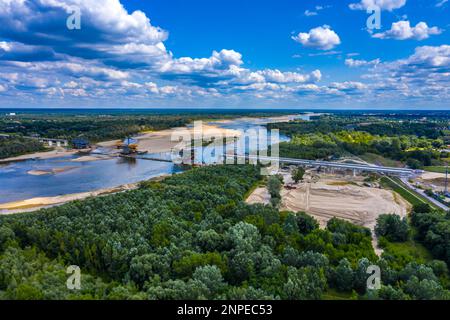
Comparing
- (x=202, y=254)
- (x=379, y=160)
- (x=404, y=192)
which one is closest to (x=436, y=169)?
(x=379, y=160)

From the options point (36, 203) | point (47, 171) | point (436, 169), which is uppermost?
point (436, 169)

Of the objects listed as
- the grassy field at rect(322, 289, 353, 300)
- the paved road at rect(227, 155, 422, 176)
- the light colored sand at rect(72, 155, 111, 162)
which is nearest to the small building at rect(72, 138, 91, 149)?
the light colored sand at rect(72, 155, 111, 162)

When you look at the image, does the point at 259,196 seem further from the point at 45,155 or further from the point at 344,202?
the point at 45,155

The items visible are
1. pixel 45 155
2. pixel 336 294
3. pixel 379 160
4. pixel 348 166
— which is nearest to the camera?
pixel 336 294

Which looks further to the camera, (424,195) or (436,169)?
(436,169)

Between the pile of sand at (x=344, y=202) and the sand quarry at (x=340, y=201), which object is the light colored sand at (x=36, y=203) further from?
the pile of sand at (x=344, y=202)

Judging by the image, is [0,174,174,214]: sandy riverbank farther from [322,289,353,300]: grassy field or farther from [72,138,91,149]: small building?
[72,138,91,149]: small building
